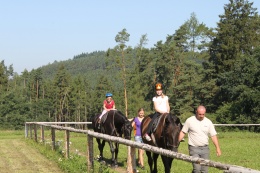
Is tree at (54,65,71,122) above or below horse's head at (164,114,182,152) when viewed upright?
above

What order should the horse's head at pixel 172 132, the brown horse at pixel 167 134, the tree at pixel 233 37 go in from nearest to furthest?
the brown horse at pixel 167 134, the horse's head at pixel 172 132, the tree at pixel 233 37

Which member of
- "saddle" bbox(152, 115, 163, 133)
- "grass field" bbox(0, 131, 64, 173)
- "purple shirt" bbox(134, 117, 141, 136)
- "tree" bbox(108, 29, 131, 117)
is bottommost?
"grass field" bbox(0, 131, 64, 173)

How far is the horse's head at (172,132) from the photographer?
1071 centimetres

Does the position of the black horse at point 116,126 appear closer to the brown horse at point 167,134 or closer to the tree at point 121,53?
the brown horse at point 167,134

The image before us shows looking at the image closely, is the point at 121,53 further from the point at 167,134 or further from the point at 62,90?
the point at 167,134

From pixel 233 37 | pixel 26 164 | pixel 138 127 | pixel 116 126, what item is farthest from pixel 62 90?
pixel 138 127

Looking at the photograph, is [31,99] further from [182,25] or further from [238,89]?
[238,89]

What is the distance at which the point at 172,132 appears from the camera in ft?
35.4

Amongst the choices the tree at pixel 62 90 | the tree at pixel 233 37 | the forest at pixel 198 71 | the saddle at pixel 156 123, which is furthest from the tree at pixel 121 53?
A: the saddle at pixel 156 123

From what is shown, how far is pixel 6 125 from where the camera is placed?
82.9 m

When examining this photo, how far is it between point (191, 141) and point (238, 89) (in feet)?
133

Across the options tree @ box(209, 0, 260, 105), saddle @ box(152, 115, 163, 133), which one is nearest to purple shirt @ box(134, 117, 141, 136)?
saddle @ box(152, 115, 163, 133)

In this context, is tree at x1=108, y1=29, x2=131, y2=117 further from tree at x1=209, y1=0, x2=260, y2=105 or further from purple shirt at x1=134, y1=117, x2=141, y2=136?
purple shirt at x1=134, y1=117, x2=141, y2=136

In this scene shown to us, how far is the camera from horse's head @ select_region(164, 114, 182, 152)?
10711 millimetres
